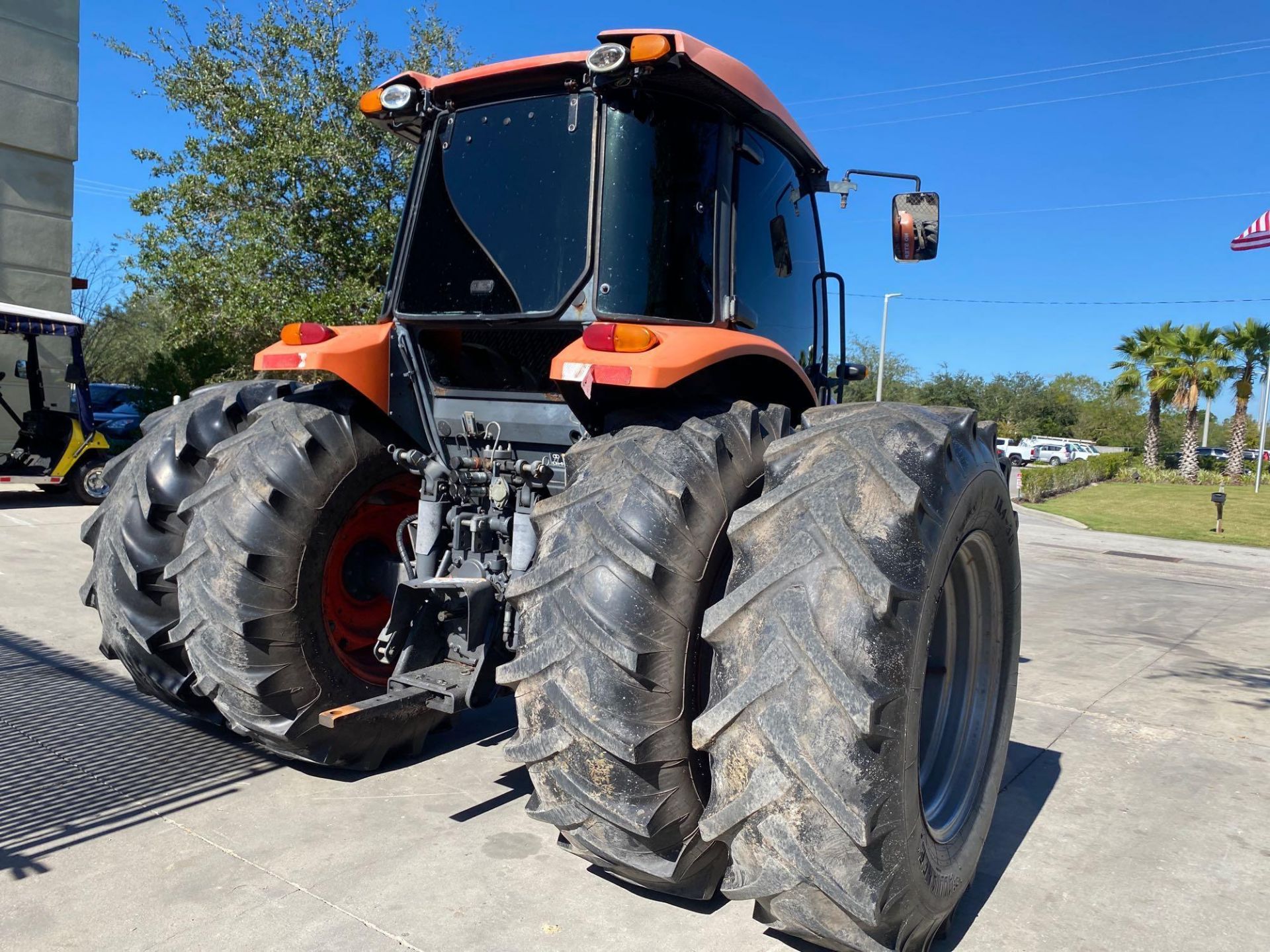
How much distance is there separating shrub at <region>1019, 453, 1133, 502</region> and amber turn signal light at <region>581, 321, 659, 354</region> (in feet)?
81.6

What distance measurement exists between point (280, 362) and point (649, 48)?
168cm

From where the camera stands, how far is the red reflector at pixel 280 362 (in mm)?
3338

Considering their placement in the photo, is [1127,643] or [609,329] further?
[1127,643]

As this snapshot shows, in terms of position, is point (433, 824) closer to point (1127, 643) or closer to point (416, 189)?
point (416, 189)

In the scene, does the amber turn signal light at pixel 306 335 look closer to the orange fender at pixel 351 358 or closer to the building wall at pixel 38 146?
the orange fender at pixel 351 358

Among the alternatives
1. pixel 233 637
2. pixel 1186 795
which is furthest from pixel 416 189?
pixel 1186 795

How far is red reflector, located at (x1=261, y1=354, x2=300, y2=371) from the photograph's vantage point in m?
3.34

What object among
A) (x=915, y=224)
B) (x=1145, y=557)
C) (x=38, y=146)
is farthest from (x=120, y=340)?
(x=915, y=224)

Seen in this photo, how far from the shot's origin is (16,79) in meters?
15.6

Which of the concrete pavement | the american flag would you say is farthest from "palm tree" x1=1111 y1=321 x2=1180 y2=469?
the concrete pavement

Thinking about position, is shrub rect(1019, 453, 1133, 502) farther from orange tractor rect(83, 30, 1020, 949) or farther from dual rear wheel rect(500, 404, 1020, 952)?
dual rear wheel rect(500, 404, 1020, 952)

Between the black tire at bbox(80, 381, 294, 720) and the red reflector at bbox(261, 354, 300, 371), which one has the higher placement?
the red reflector at bbox(261, 354, 300, 371)

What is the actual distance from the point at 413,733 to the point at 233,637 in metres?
0.97

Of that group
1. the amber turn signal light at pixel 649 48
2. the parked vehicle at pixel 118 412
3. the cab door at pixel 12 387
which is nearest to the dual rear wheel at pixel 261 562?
the amber turn signal light at pixel 649 48
